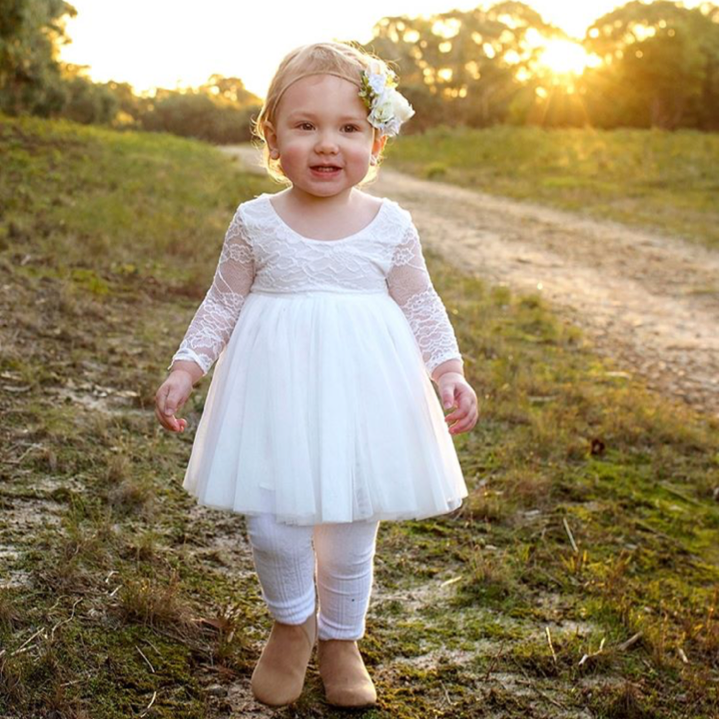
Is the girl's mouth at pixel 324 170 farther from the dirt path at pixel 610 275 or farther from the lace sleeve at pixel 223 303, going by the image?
the dirt path at pixel 610 275

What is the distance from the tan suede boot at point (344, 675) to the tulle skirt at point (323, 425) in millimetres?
389

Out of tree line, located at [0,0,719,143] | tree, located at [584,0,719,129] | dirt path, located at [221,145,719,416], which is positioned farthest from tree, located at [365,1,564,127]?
dirt path, located at [221,145,719,416]

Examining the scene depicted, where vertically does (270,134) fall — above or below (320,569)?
above

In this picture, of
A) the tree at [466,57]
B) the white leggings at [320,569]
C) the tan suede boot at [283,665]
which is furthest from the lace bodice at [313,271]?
the tree at [466,57]

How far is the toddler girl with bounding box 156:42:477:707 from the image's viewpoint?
Result: 1940 mm

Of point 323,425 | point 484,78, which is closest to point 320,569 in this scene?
point 323,425

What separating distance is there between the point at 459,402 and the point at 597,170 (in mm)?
13432

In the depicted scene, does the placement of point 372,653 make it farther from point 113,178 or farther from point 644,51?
point 644,51

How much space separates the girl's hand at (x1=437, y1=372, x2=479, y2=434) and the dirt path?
3005mm

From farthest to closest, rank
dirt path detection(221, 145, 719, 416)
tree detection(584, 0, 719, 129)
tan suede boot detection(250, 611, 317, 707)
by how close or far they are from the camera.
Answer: tree detection(584, 0, 719, 129) < dirt path detection(221, 145, 719, 416) < tan suede boot detection(250, 611, 317, 707)

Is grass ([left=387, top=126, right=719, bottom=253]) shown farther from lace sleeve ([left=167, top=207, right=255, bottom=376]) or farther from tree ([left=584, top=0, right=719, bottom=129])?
lace sleeve ([left=167, top=207, right=255, bottom=376])

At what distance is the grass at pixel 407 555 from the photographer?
2117mm

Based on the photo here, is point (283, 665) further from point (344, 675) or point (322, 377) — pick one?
point (322, 377)

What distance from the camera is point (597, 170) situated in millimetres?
14672
